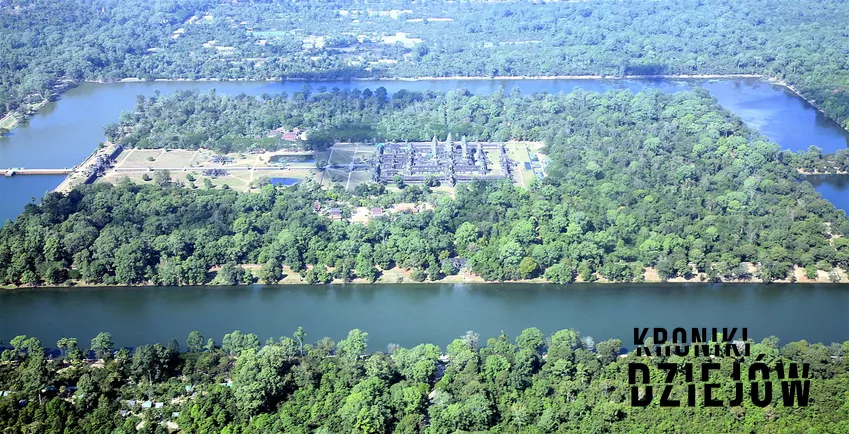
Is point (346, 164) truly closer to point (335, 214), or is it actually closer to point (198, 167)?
point (335, 214)

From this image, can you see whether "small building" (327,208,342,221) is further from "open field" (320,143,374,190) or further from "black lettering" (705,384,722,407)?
"black lettering" (705,384,722,407)

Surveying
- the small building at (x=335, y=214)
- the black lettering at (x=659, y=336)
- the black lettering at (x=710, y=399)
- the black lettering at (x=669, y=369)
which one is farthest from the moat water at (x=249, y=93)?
the black lettering at (x=710, y=399)

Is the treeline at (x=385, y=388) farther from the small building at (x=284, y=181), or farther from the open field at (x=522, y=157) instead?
the open field at (x=522, y=157)

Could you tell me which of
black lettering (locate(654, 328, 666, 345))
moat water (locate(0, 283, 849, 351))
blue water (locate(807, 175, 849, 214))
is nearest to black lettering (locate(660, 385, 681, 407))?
black lettering (locate(654, 328, 666, 345))

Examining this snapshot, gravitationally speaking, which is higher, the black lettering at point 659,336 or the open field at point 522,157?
the open field at point 522,157

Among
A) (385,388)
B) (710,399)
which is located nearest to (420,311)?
(385,388)

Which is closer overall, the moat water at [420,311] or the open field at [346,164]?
the moat water at [420,311]
